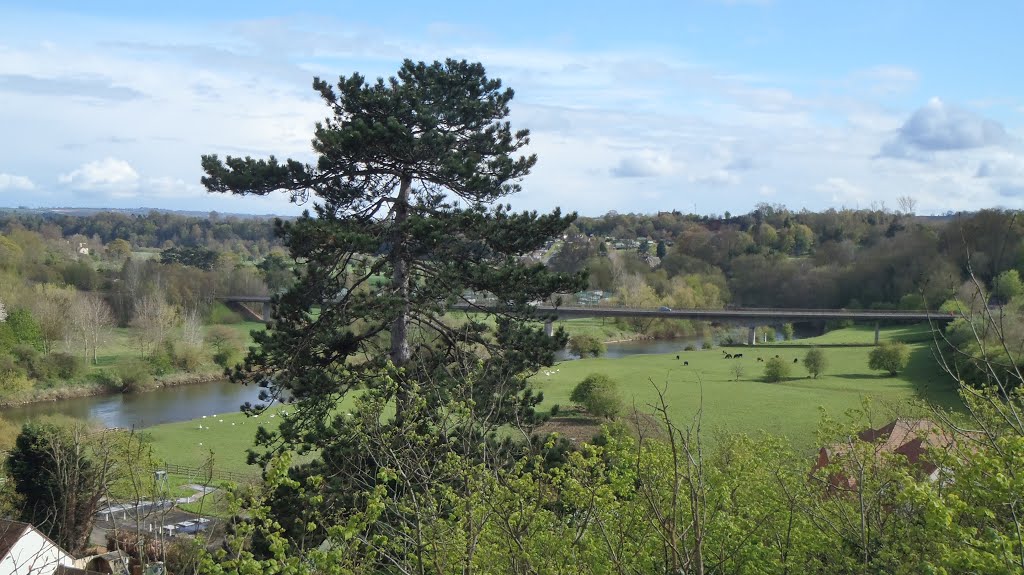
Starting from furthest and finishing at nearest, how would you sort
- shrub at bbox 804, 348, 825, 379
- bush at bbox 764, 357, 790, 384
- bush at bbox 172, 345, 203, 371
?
bush at bbox 172, 345, 203, 371 < shrub at bbox 804, 348, 825, 379 < bush at bbox 764, 357, 790, 384

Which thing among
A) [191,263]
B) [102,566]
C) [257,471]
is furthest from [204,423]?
[191,263]

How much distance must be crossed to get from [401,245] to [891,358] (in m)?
33.6

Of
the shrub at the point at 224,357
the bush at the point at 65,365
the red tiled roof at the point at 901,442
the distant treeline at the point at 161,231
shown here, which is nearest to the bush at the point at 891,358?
the red tiled roof at the point at 901,442

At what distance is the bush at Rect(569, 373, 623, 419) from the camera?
30.5m

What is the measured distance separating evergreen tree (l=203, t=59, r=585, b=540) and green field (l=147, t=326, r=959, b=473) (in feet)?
25.7

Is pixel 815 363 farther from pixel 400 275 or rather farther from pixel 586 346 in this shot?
pixel 400 275

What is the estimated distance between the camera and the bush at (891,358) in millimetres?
39688

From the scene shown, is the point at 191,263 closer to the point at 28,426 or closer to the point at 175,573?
the point at 28,426

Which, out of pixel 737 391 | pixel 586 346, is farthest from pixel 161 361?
pixel 737 391

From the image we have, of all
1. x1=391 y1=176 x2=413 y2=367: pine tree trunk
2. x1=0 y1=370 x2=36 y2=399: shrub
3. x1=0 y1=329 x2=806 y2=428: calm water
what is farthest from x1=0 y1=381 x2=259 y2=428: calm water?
x1=391 y1=176 x2=413 y2=367: pine tree trunk

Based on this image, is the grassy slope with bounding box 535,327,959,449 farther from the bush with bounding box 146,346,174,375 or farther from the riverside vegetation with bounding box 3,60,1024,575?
the bush with bounding box 146,346,174,375

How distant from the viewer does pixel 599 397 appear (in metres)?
30.6

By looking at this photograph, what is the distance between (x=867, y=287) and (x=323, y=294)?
210 feet

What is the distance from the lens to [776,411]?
31.6 meters
